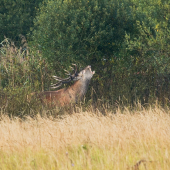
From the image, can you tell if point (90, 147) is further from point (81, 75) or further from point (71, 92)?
point (81, 75)

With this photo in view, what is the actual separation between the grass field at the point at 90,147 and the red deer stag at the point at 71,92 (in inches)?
140

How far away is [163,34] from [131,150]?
20.7ft

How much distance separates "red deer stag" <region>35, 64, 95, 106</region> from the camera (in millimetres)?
11078

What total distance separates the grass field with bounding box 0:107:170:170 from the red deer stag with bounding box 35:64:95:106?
3559 millimetres

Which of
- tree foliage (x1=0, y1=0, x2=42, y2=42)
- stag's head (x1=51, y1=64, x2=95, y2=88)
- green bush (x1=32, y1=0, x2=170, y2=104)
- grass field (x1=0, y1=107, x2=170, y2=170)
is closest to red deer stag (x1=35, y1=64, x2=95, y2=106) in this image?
stag's head (x1=51, y1=64, x2=95, y2=88)

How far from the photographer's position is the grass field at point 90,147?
5168mm

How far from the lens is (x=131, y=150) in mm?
5801

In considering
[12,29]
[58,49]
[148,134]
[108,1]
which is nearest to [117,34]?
[108,1]

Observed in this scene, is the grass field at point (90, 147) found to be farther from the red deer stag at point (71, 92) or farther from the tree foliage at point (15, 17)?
the tree foliage at point (15, 17)

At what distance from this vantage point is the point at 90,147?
19.8 ft

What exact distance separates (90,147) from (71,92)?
5.58m

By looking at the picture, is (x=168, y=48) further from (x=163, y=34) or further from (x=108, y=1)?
(x=108, y=1)

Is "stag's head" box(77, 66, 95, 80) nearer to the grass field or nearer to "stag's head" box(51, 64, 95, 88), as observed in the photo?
"stag's head" box(51, 64, 95, 88)

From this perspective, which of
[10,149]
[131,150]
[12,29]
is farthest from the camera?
[12,29]
